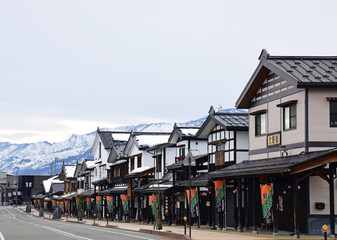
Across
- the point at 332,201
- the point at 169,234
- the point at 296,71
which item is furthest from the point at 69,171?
the point at 332,201

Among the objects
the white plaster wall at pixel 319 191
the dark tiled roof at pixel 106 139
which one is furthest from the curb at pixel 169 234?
the dark tiled roof at pixel 106 139

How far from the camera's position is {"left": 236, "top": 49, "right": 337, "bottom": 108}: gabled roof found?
29.0 m

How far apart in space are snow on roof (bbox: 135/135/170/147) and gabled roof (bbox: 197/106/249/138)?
18.1 meters

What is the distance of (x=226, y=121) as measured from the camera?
40.8 m

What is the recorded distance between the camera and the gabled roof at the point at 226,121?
39781 millimetres

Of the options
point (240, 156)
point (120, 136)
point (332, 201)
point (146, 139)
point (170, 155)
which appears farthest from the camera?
point (120, 136)

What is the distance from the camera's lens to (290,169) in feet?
83.7

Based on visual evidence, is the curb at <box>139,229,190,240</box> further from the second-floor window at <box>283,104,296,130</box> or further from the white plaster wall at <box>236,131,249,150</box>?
the white plaster wall at <box>236,131,249,150</box>

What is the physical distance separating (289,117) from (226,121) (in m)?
10.2

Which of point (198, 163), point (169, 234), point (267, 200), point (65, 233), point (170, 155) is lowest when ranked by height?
point (65, 233)

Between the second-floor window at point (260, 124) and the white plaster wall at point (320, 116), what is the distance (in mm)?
5412

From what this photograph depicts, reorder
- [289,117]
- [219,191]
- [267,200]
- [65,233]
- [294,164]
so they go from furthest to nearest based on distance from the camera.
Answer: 1. [65,233]
2. [219,191]
3. [289,117]
4. [267,200]
5. [294,164]

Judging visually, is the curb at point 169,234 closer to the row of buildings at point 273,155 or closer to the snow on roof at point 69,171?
the row of buildings at point 273,155

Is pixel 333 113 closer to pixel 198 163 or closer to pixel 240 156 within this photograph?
pixel 240 156
